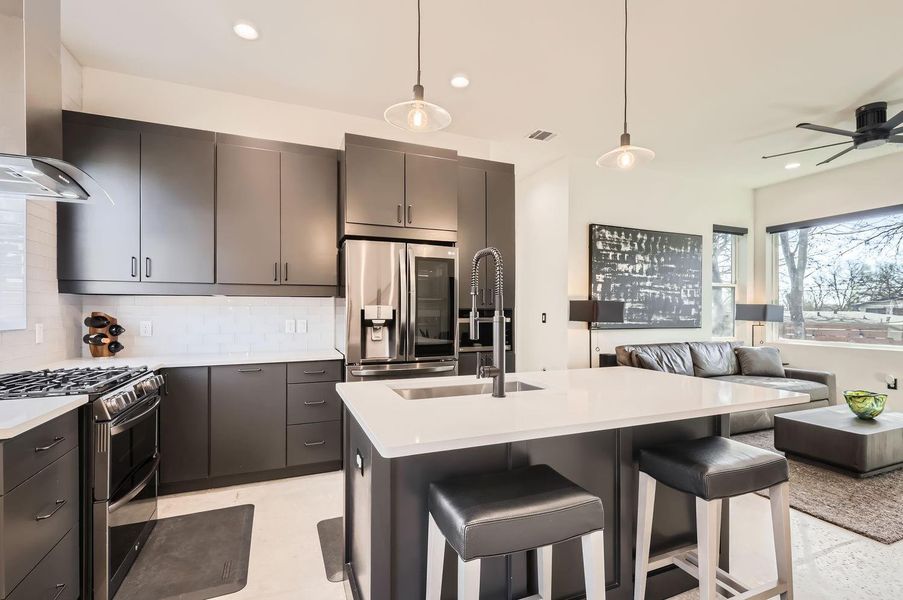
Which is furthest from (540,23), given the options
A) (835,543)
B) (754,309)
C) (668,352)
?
(754,309)

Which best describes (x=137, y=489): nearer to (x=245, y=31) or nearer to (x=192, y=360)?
(x=192, y=360)

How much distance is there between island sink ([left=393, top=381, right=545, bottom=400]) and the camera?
6.20 feet

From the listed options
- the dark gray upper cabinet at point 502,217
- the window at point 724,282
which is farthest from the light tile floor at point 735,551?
the window at point 724,282

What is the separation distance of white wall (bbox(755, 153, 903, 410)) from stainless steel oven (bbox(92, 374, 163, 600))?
6.95 metres

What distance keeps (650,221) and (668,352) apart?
5.85 ft

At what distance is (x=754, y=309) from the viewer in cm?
550

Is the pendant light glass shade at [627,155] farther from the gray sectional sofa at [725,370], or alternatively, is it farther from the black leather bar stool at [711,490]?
the gray sectional sofa at [725,370]

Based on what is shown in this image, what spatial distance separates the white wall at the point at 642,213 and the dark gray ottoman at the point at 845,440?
2005 millimetres

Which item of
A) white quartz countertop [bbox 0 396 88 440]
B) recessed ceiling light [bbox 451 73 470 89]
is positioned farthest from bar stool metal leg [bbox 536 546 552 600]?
recessed ceiling light [bbox 451 73 470 89]

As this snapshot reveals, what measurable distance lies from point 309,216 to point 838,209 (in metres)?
6.29

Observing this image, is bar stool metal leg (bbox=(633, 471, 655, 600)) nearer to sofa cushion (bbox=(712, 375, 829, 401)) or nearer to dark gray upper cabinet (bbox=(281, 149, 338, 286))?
dark gray upper cabinet (bbox=(281, 149, 338, 286))

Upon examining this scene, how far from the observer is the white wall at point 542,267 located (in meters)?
5.02

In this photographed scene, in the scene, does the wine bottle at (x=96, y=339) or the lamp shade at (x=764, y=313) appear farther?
the lamp shade at (x=764, y=313)

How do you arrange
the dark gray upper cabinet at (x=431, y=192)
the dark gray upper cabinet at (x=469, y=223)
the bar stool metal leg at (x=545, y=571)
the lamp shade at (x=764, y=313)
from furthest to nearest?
the lamp shade at (x=764, y=313)
the dark gray upper cabinet at (x=469, y=223)
the dark gray upper cabinet at (x=431, y=192)
the bar stool metal leg at (x=545, y=571)
